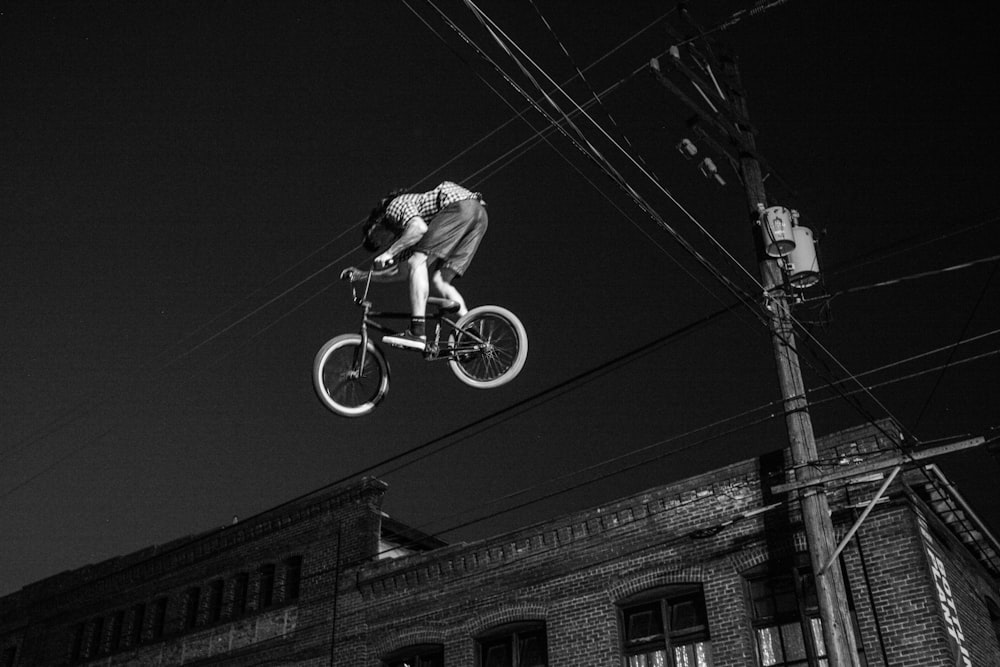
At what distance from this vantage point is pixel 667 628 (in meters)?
15.0

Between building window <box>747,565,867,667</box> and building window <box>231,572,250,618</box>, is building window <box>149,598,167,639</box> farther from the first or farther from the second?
building window <box>747,565,867,667</box>

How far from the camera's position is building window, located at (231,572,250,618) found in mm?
22094

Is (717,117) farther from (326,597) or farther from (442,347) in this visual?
(326,597)

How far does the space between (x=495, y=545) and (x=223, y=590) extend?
28.5 ft

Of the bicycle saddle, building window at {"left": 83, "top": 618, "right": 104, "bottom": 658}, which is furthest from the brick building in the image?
the bicycle saddle

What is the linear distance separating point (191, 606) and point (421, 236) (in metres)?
17.4

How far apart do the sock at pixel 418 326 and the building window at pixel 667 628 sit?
7.72 m

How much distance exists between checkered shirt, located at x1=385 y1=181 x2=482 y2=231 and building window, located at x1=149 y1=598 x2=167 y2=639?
17865 mm

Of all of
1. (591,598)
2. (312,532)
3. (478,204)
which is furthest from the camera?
(312,532)

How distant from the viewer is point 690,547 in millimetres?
15141

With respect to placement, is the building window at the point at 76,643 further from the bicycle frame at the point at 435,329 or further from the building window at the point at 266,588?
the bicycle frame at the point at 435,329

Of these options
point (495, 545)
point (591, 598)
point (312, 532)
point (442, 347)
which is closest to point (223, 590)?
point (312, 532)

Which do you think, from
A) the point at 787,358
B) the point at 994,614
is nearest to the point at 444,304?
the point at 787,358

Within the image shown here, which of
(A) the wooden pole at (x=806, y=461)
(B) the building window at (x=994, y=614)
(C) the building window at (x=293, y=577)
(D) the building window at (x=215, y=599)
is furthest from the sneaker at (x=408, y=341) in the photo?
(D) the building window at (x=215, y=599)
